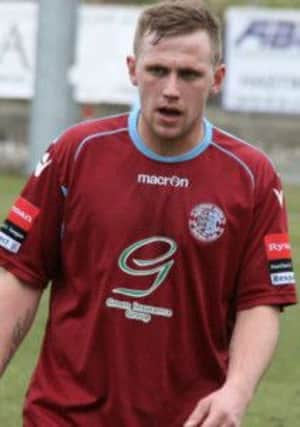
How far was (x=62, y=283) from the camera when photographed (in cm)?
484

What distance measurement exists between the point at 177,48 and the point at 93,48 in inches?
750

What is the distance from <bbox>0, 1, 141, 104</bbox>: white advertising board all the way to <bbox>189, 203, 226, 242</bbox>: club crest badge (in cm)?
1823

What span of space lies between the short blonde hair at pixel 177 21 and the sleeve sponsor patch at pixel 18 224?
21.4 inches

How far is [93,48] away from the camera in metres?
23.5

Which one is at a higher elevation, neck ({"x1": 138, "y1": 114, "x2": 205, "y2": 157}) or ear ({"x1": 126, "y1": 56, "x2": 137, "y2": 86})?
ear ({"x1": 126, "y1": 56, "x2": 137, "y2": 86})

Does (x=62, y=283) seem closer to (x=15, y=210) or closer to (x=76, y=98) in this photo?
(x=15, y=210)

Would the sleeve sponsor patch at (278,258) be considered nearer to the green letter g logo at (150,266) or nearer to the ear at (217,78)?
the green letter g logo at (150,266)

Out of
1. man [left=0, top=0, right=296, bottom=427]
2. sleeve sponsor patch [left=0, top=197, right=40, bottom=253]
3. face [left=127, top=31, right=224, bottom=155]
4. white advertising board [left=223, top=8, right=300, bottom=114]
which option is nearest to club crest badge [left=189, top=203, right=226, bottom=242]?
man [left=0, top=0, right=296, bottom=427]

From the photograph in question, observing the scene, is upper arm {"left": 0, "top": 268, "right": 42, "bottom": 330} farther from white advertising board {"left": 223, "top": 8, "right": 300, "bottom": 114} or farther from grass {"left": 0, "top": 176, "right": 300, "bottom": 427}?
white advertising board {"left": 223, "top": 8, "right": 300, "bottom": 114}

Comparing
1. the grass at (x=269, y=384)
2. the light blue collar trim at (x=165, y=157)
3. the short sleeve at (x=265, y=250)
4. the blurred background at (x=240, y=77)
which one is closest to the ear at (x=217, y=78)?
the light blue collar trim at (x=165, y=157)

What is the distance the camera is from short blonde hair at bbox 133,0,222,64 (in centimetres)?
457

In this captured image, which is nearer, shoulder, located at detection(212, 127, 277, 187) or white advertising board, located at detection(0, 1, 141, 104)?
shoulder, located at detection(212, 127, 277, 187)

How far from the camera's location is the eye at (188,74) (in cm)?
458

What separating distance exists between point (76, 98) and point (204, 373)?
709 inches
